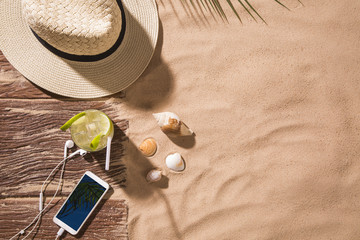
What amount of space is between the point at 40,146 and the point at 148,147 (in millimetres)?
559

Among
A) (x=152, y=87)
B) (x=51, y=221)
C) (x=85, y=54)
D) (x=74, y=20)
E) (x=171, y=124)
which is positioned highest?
(x=74, y=20)

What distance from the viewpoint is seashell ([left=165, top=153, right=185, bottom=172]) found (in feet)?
4.55

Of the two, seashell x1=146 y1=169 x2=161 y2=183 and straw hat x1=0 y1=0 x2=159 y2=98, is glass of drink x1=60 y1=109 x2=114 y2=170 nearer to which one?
straw hat x1=0 y1=0 x2=159 y2=98

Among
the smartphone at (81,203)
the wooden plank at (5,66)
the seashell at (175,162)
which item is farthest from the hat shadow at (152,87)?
the wooden plank at (5,66)

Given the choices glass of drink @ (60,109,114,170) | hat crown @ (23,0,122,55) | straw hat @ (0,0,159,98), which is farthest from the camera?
glass of drink @ (60,109,114,170)

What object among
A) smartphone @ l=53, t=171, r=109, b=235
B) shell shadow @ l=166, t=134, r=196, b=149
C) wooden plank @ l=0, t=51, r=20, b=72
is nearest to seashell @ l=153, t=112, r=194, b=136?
shell shadow @ l=166, t=134, r=196, b=149

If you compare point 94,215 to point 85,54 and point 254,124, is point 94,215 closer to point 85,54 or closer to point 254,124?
point 85,54

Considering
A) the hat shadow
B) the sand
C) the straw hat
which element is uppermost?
the straw hat

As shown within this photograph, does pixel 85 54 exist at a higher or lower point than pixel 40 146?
higher

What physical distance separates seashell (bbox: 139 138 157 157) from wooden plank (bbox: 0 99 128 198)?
12 centimetres

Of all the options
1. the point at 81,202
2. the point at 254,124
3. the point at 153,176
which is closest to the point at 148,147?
the point at 153,176

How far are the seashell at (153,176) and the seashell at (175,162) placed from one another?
7 centimetres

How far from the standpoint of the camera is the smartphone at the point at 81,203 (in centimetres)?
139

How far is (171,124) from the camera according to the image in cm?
137
